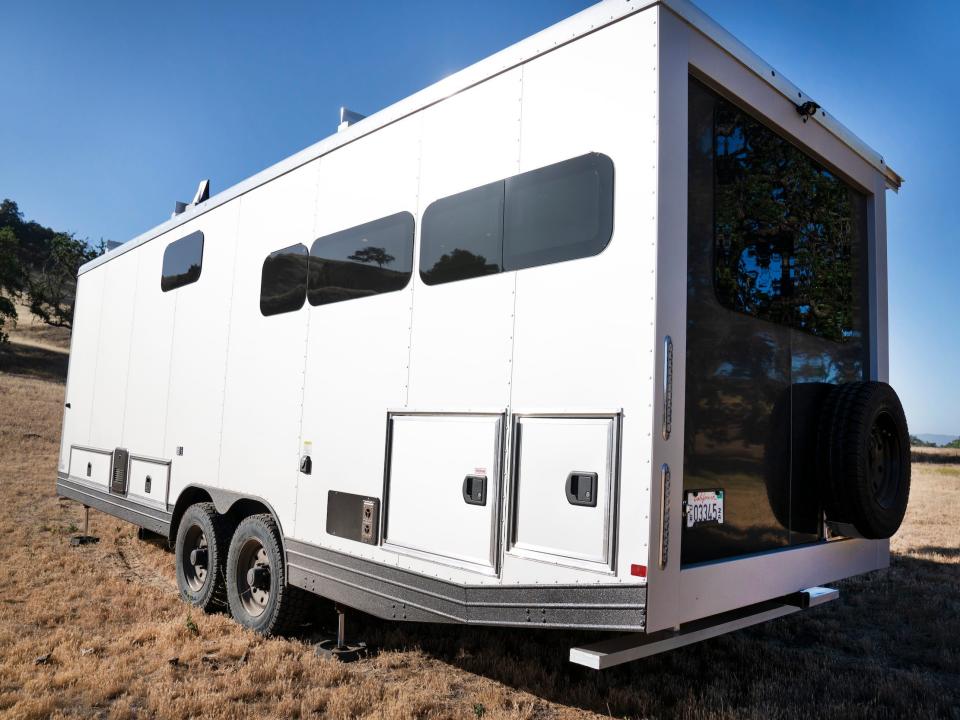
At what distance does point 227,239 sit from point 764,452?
4101 millimetres

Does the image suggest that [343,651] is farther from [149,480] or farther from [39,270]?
[39,270]

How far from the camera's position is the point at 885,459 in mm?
3889

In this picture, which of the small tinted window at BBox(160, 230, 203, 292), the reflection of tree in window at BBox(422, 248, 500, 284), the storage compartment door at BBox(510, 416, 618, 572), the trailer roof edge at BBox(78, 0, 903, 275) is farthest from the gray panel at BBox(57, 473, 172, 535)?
the storage compartment door at BBox(510, 416, 618, 572)

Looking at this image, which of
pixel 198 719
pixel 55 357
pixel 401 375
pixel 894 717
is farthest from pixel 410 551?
pixel 55 357

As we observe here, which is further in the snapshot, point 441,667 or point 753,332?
point 441,667

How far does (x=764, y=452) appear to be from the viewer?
3.56m

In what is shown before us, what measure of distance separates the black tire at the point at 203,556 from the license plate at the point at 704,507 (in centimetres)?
350

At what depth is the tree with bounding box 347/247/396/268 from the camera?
4126mm

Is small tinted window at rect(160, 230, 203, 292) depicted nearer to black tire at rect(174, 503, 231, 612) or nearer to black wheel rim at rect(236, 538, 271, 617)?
black tire at rect(174, 503, 231, 612)

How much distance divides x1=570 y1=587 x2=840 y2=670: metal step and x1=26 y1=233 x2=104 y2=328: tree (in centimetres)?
4580

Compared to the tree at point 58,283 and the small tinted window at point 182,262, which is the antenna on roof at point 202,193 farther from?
the tree at point 58,283

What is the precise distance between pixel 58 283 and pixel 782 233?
5020 cm

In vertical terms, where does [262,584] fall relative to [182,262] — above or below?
below

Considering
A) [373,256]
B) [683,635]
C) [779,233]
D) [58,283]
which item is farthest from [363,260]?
[58,283]
